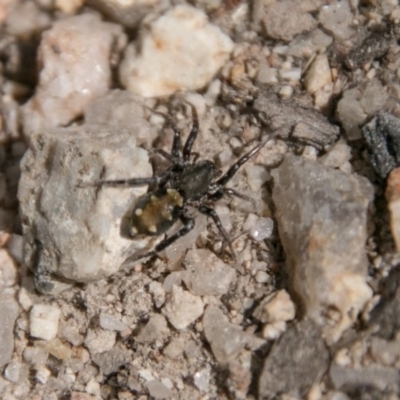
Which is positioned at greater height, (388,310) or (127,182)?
(388,310)

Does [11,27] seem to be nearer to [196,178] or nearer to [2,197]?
[2,197]

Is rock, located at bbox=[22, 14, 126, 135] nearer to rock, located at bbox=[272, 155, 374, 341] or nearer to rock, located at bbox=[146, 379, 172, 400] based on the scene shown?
rock, located at bbox=[272, 155, 374, 341]

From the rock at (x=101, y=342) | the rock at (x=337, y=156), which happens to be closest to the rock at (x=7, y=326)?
the rock at (x=101, y=342)

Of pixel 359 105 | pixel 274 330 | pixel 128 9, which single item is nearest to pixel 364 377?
pixel 274 330

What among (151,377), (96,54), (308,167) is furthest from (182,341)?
(96,54)

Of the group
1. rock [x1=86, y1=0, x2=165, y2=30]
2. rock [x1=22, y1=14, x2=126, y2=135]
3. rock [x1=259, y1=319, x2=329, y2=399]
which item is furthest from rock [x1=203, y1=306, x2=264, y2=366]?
rock [x1=86, y1=0, x2=165, y2=30]

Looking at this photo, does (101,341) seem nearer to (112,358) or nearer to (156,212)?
(112,358)

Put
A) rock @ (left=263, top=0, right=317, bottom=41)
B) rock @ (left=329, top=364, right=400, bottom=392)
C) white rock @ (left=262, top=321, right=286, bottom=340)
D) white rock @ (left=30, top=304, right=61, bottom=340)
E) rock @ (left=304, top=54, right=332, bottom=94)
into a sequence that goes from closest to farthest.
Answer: rock @ (left=329, top=364, right=400, bottom=392), white rock @ (left=262, top=321, right=286, bottom=340), white rock @ (left=30, top=304, right=61, bottom=340), rock @ (left=304, top=54, right=332, bottom=94), rock @ (left=263, top=0, right=317, bottom=41)
